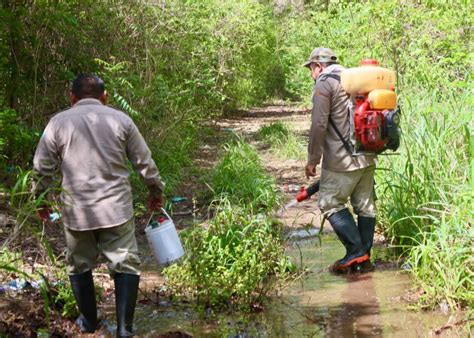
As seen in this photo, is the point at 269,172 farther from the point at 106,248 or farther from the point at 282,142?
the point at 106,248

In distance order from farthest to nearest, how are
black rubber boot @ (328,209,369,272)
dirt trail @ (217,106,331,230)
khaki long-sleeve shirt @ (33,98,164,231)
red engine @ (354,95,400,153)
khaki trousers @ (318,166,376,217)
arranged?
dirt trail @ (217,106,331,230), khaki trousers @ (318,166,376,217), black rubber boot @ (328,209,369,272), red engine @ (354,95,400,153), khaki long-sleeve shirt @ (33,98,164,231)

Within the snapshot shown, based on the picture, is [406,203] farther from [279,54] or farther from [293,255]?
[279,54]

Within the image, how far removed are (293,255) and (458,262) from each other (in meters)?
2.49

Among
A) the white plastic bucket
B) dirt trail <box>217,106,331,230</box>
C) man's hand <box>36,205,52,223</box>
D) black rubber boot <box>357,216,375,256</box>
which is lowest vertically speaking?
dirt trail <box>217,106,331,230</box>

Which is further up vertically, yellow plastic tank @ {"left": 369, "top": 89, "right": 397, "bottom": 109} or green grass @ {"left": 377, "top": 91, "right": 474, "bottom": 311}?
yellow plastic tank @ {"left": 369, "top": 89, "right": 397, "bottom": 109}

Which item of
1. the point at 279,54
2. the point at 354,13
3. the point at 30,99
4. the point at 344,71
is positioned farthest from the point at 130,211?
the point at 279,54

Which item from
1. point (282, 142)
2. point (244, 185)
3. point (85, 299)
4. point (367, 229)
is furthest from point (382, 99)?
point (282, 142)

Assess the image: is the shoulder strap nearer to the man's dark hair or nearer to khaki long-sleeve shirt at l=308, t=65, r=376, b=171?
khaki long-sleeve shirt at l=308, t=65, r=376, b=171

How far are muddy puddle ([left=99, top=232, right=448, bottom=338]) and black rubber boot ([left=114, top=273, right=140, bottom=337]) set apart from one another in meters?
0.30

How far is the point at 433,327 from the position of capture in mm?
4836

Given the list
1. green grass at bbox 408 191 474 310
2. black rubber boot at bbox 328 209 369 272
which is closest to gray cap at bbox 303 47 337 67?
black rubber boot at bbox 328 209 369 272

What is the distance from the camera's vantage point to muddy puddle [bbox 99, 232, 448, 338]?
16.2ft

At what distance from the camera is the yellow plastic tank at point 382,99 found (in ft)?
19.9

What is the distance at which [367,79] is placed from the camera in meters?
6.12
